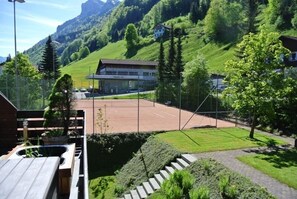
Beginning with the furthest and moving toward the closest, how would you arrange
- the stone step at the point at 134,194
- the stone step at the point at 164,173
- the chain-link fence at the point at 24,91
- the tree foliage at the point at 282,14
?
the tree foliage at the point at 282,14, the chain-link fence at the point at 24,91, the stone step at the point at 164,173, the stone step at the point at 134,194

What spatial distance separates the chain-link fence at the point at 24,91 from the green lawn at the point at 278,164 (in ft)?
43.2

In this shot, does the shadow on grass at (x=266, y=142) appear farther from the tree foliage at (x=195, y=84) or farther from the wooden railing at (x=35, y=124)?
the tree foliage at (x=195, y=84)

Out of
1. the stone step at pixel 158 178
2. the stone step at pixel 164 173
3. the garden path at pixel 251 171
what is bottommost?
the stone step at pixel 158 178

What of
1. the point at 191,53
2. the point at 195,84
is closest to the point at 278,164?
the point at 195,84

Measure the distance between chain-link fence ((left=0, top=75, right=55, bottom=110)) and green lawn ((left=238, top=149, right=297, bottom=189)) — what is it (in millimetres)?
13171

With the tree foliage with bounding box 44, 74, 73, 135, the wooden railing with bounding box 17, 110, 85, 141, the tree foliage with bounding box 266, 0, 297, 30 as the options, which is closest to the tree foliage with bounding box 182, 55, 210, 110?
the wooden railing with bounding box 17, 110, 85, 141

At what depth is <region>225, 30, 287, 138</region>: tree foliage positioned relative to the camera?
668 inches

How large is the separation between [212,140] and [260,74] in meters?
4.36

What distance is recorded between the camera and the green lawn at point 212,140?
16.2m

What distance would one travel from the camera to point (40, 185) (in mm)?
2830

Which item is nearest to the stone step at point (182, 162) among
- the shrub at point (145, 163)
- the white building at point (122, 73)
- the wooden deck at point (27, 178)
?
the shrub at point (145, 163)

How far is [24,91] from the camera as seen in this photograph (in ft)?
74.4

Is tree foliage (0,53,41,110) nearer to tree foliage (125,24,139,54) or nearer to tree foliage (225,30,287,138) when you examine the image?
tree foliage (225,30,287,138)

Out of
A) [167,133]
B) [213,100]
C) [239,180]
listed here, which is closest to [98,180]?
[167,133]
